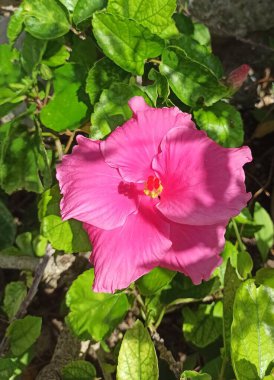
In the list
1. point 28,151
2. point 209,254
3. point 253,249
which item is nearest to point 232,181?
point 209,254

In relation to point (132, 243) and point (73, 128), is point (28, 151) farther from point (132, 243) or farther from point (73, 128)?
point (132, 243)

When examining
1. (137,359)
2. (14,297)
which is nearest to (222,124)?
(137,359)

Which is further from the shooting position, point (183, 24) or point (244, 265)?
point (183, 24)

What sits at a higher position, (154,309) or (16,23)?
(16,23)

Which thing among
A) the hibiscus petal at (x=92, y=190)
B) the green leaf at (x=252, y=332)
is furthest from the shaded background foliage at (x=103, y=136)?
the hibiscus petal at (x=92, y=190)

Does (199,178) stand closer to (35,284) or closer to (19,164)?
(19,164)

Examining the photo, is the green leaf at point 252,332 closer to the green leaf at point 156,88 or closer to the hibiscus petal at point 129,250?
the hibiscus petal at point 129,250

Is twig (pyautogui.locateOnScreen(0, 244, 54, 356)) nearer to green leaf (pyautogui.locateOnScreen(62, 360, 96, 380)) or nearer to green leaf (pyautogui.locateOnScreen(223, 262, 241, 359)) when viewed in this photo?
green leaf (pyautogui.locateOnScreen(62, 360, 96, 380))
